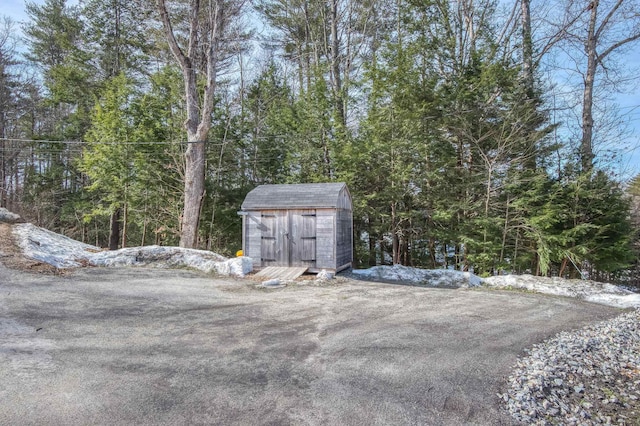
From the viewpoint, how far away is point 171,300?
560 cm

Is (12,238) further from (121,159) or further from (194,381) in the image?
(194,381)

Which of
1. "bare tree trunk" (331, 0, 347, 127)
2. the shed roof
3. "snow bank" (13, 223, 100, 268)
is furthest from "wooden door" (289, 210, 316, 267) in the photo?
"bare tree trunk" (331, 0, 347, 127)

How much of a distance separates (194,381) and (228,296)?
3188 millimetres

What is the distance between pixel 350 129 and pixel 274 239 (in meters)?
5.46

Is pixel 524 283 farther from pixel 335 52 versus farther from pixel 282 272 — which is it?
pixel 335 52

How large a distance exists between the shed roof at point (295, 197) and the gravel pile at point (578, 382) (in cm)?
560

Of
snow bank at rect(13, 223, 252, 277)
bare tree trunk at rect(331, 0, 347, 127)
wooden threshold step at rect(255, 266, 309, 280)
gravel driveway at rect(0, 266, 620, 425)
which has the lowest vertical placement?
gravel driveway at rect(0, 266, 620, 425)

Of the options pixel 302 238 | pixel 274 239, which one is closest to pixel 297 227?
pixel 302 238

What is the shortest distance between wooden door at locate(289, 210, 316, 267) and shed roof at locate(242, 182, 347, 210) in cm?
26

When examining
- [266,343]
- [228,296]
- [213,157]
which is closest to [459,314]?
[266,343]

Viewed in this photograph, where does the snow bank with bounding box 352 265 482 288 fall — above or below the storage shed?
below

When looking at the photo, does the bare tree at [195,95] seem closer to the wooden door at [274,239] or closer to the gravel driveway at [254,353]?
the wooden door at [274,239]

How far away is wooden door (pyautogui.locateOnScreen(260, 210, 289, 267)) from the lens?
904 cm

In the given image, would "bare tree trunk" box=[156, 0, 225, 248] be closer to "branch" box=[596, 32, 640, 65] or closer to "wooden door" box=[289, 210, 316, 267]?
"wooden door" box=[289, 210, 316, 267]
